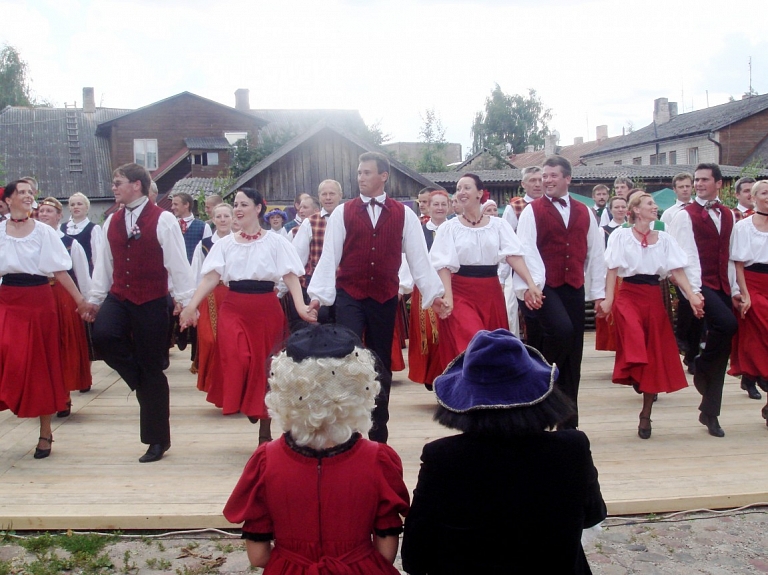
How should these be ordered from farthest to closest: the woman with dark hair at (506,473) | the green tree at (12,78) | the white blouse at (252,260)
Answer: the green tree at (12,78)
the white blouse at (252,260)
the woman with dark hair at (506,473)

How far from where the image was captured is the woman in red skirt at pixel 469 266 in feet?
19.5

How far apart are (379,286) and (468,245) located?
1.06 metres

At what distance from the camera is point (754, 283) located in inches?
241

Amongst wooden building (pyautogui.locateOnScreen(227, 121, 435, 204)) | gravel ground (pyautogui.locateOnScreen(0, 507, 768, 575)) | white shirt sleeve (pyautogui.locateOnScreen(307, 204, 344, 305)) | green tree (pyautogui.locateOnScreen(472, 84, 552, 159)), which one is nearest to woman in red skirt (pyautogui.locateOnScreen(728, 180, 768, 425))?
gravel ground (pyautogui.locateOnScreen(0, 507, 768, 575))

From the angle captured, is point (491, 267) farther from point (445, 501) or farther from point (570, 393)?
point (445, 501)

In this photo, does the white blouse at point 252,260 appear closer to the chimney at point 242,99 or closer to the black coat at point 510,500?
the black coat at point 510,500

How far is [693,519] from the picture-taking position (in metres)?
4.38

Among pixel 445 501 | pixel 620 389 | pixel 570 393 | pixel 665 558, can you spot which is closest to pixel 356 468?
pixel 445 501

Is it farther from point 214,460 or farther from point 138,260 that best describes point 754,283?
point 138,260

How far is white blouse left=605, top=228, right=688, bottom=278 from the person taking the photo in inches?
233

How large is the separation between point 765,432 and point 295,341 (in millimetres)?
4750

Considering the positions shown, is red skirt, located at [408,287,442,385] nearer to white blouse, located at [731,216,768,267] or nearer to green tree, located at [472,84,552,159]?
white blouse, located at [731,216,768,267]

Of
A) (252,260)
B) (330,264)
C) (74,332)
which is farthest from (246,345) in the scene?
(74,332)

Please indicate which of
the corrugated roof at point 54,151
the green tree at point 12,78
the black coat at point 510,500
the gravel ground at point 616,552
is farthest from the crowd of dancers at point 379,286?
the green tree at point 12,78
